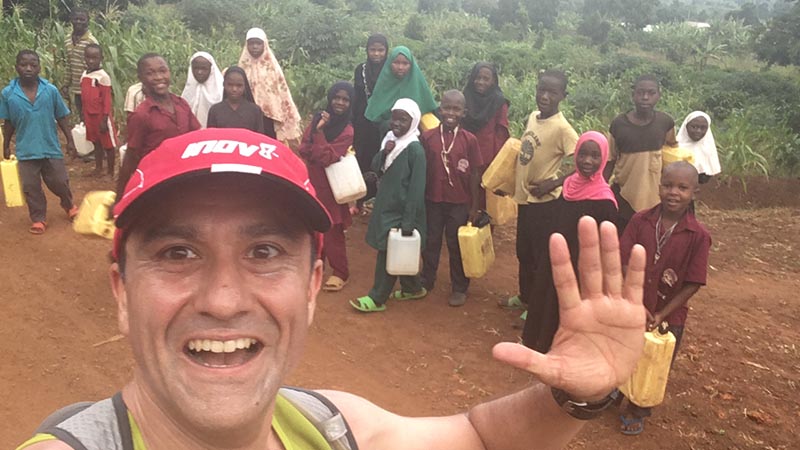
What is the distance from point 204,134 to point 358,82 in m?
5.38

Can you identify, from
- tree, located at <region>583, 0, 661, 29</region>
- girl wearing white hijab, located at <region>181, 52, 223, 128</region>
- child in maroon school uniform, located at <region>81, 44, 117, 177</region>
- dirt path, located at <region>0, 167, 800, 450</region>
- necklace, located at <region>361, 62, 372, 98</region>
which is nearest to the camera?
dirt path, located at <region>0, 167, 800, 450</region>

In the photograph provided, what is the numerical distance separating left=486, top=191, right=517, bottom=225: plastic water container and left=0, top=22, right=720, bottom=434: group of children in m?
0.09

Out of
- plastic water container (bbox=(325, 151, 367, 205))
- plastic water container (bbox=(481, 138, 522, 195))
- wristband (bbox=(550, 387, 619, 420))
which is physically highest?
wristband (bbox=(550, 387, 619, 420))

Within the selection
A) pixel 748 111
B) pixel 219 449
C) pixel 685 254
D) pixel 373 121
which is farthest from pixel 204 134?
pixel 748 111

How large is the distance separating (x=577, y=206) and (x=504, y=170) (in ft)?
3.17

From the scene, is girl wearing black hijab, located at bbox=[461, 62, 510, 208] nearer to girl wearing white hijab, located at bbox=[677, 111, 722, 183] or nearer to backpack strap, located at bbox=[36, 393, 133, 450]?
girl wearing white hijab, located at bbox=[677, 111, 722, 183]

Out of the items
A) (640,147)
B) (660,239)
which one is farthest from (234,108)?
(660,239)

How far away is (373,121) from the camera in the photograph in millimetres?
6090

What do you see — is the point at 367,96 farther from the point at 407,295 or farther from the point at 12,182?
the point at 12,182

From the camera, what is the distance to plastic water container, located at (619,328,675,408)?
3.30m

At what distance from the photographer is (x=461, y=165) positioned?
191 inches

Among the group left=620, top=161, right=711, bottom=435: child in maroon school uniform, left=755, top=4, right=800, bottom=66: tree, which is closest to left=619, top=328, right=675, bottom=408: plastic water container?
left=620, top=161, right=711, bottom=435: child in maroon school uniform

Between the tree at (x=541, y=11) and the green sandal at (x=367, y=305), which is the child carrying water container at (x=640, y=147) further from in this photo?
the tree at (x=541, y=11)

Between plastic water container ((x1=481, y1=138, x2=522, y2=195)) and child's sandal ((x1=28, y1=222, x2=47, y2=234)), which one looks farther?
child's sandal ((x1=28, y1=222, x2=47, y2=234))
